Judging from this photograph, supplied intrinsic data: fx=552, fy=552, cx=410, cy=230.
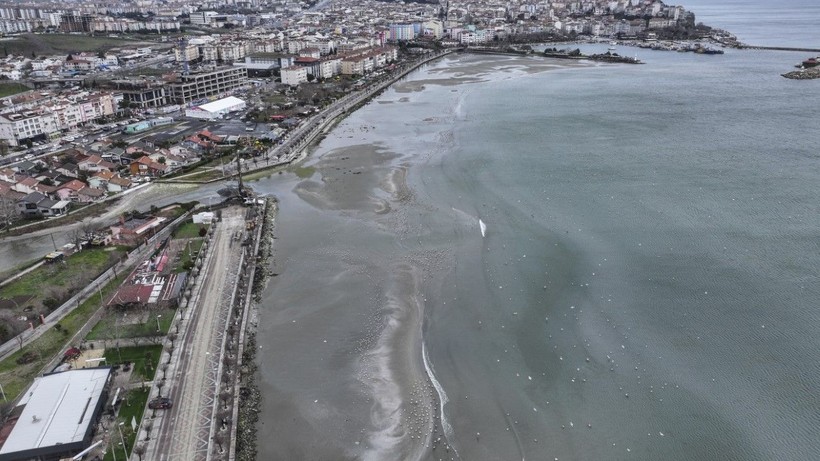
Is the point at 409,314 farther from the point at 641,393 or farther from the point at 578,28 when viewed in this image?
the point at 578,28

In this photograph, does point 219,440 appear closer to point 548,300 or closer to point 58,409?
point 58,409

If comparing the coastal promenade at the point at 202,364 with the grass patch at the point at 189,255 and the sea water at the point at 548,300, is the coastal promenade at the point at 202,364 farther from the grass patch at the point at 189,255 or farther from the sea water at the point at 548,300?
the sea water at the point at 548,300

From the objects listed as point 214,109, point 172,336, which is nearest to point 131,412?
point 172,336

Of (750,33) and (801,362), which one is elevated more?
(750,33)

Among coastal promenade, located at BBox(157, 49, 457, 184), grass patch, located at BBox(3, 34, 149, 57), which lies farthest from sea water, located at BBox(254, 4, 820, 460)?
grass patch, located at BBox(3, 34, 149, 57)

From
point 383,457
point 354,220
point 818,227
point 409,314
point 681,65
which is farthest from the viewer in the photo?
point 681,65

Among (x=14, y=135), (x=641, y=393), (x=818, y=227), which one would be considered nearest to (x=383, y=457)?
(x=641, y=393)
